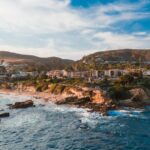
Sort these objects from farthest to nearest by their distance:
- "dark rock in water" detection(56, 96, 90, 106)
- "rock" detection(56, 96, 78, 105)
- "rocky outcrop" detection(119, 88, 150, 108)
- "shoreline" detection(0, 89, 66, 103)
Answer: "shoreline" detection(0, 89, 66, 103) → "rock" detection(56, 96, 78, 105) → "dark rock in water" detection(56, 96, 90, 106) → "rocky outcrop" detection(119, 88, 150, 108)

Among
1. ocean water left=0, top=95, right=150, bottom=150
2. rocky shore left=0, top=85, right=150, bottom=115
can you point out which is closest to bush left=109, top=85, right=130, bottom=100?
rocky shore left=0, top=85, right=150, bottom=115

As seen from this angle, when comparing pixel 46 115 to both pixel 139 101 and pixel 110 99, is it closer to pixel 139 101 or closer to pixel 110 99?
pixel 110 99

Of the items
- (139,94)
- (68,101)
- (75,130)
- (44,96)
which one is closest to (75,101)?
(68,101)

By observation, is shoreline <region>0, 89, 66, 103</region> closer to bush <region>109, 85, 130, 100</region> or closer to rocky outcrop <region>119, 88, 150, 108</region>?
bush <region>109, 85, 130, 100</region>

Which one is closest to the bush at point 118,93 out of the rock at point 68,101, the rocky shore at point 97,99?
the rocky shore at point 97,99

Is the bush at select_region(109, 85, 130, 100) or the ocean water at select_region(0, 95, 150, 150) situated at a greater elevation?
the bush at select_region(109, 85, 130, 100)

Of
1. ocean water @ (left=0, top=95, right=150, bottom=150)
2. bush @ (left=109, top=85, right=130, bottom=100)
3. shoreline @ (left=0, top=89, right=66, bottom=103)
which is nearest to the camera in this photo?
ocean water @ (left=0, top=95, right=150, bottom=150)

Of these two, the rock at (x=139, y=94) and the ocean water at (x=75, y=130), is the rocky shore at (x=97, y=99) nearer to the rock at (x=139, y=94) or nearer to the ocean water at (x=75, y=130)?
the rock at (x=139, y=94)

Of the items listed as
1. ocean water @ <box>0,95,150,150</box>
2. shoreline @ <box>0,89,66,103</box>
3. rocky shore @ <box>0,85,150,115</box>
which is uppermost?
rocky shore @ <box>0,85,150,115</box>

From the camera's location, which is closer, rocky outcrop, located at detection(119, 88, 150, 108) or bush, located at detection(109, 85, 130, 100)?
rocky outcrop, located at detection(119, 88, 150, 108)
